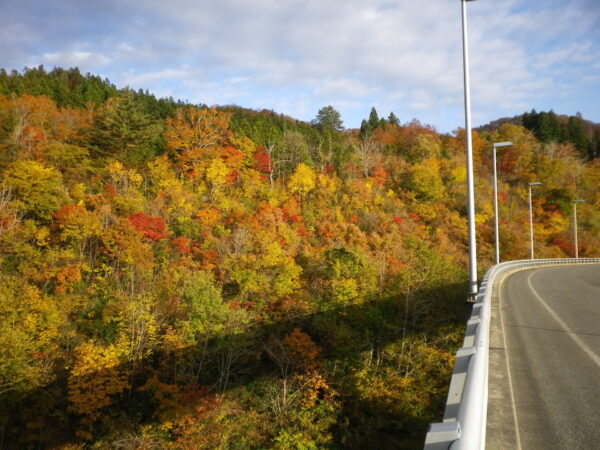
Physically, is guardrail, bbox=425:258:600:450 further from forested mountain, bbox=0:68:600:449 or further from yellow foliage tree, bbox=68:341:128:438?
yellow foliage tree, bbox=68:341:128:438

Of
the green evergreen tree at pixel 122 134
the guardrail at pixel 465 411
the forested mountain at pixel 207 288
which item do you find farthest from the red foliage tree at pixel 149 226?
the guardrail at pixel 465 411

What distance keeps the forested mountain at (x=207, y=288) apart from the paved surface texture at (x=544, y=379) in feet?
30.9

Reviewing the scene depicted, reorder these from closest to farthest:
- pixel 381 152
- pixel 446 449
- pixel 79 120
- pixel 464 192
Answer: pixel 446 449 → pixel 79 120 → pixel 464 192 → pixel 381 152

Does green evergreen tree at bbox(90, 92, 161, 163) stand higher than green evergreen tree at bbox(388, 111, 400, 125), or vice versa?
green evergreen tree at bbox(388, 111, 400, 125)

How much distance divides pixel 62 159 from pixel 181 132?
1273 cm

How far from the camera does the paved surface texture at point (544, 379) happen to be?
342 centimetres

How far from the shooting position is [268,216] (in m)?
35.2

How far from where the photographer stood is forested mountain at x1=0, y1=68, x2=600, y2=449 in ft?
58.3

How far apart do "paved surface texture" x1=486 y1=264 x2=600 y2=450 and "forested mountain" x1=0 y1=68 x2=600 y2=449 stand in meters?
9.43

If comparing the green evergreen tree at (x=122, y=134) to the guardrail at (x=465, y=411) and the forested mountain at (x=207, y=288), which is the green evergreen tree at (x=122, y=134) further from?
the guardrail at (x=465, y=411)

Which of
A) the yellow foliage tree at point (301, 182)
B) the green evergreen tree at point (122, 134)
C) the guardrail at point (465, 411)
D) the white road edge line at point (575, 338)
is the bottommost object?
the white road edge line at point (575, 338)

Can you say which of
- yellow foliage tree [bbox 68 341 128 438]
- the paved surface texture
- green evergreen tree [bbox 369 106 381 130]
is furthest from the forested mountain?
green evergreen tree [bbox 369 106 381 130]

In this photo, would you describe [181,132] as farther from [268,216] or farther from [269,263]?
[269,263]

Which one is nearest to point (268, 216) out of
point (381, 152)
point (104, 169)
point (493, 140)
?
point (104, 169)
